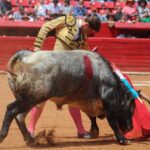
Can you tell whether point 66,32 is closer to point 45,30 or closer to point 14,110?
point 45,30

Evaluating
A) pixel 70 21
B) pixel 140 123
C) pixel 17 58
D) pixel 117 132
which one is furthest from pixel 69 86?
pixel 140 123

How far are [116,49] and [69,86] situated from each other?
8.11 meters

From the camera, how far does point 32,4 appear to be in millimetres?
16656

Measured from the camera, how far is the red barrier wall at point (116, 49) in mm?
13773

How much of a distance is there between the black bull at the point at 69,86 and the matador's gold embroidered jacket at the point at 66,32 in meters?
0.47

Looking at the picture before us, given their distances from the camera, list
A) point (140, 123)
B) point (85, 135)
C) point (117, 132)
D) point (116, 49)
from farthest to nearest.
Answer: point (116, 49)
point (85, 135)
point (140, 123)
point (117, 132)

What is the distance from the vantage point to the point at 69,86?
5.98 meters

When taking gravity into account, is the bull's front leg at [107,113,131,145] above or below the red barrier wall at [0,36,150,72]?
above

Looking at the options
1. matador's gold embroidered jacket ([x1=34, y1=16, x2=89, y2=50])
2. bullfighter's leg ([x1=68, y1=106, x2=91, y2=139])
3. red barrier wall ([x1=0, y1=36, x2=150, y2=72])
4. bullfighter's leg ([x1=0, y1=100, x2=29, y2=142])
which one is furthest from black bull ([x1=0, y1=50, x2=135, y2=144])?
red barrier wall ([x1=0, y1=36, x2=150, y2=72])

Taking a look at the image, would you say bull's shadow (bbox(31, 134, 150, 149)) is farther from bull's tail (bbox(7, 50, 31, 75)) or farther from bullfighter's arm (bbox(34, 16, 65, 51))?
bullfighter's arm (bbox(34, 16, 65, 51))

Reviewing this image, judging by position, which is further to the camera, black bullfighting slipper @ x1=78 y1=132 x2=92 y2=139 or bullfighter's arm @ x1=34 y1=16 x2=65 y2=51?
black bullfighting slipper @ x1=78 y1=132 x2=92 y2=139

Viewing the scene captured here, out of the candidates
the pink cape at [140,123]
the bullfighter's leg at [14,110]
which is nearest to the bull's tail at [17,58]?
the bullfighter's leg at [14,110]

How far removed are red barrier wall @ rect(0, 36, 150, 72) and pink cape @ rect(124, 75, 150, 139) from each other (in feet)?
23.4

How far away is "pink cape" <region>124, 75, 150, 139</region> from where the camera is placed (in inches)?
260
